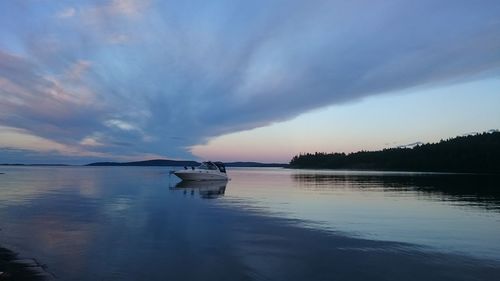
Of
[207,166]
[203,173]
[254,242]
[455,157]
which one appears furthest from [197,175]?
[455,157]

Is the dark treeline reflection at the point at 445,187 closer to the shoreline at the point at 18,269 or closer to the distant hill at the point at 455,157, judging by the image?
the shoreline at the point at 18,269

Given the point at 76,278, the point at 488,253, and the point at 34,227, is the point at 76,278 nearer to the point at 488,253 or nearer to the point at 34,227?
the point at 34,227

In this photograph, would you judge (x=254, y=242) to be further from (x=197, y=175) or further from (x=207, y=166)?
(x=207, y=166)

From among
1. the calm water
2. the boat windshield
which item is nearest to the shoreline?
the calm water

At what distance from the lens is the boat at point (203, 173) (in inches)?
2495

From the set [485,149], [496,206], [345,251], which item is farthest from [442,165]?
[345,251]

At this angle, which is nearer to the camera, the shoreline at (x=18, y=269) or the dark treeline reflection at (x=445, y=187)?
the shoreline at (x=18, y=269)

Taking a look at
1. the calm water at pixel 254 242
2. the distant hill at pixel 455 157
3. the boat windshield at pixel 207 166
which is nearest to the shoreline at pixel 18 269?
the calm water at pixel 254 242

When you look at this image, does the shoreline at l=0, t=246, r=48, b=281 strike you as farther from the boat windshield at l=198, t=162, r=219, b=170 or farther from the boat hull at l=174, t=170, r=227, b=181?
the boat windshield at l=198, t=162, r=219, b=170

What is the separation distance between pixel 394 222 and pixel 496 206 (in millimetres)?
13306

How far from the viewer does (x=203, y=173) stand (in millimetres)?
64125

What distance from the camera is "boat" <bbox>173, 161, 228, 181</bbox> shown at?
6338cm

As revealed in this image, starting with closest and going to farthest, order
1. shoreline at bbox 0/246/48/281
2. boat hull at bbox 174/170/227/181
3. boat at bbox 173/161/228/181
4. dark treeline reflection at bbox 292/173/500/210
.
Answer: shoreline at bbox 0/246/48/281 < dark treeline reflection at bbox 292/173/500/210 < boat hull at bbox 174/170/227/181 < boat at bbox 173/161/228/181

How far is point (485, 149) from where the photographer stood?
144 metres
